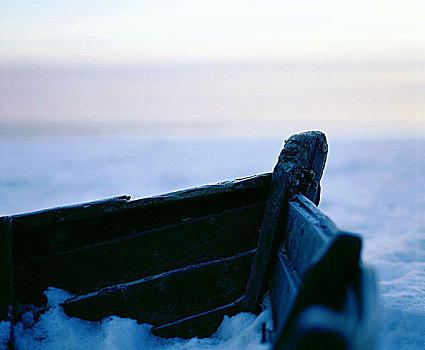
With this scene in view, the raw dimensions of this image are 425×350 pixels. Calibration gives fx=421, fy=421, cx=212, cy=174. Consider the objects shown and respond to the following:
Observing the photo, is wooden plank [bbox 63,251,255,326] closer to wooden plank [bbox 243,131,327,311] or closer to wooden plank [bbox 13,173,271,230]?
wooden plank [bbox 243,131,327,311]

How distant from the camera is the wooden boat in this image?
2.06 m

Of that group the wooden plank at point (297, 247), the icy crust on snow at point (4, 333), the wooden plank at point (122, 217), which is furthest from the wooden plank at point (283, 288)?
the icy crust on snow at point (4, 333)

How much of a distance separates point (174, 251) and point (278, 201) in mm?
634

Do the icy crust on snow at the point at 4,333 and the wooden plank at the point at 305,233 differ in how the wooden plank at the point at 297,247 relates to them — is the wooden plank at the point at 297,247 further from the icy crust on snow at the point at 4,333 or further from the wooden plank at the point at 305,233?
the icy crust on snow at the point at 4,333

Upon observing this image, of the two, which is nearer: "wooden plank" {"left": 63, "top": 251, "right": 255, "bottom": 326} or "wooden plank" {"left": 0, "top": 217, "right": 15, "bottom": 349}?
"wooden plank" {"left": 0, "top": 217, "right": 15, "bottom": 349}

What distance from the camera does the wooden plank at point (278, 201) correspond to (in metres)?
2.24

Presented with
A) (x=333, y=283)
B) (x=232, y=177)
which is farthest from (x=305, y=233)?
(x=232, y=177)

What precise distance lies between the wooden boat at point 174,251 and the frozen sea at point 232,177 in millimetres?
119

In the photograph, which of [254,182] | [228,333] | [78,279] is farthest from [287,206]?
[78,279]

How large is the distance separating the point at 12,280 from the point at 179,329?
908 millimetres

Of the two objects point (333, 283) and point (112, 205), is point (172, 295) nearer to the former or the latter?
point (112, 205)

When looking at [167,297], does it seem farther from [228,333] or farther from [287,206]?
[287,206]

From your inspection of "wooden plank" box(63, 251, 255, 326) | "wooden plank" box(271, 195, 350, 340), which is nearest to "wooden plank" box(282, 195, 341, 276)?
"wooden plank" box(271, 195, 350, 340)

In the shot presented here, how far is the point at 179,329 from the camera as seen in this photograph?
234cm
